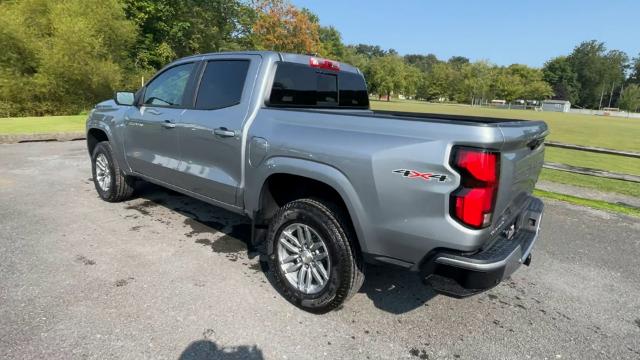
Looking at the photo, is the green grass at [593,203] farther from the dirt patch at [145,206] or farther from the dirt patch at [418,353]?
the dirt patch at [145,206]

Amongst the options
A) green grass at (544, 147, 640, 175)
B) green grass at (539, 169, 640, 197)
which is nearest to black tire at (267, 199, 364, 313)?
green grass at (539, 169, 640, 197)

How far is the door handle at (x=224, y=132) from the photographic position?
11.1 feet

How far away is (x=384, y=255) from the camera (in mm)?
2578

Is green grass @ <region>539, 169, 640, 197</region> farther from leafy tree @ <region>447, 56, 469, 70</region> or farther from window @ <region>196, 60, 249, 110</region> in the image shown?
leafy tree @ <region>447, 56, 469, 70</region>

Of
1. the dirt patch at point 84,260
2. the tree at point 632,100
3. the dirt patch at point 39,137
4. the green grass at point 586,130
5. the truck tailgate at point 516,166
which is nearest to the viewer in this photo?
the truck tailgate at point 516,166

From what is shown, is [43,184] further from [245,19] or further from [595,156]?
[245,19]

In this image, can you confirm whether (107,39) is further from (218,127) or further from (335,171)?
(335,171)

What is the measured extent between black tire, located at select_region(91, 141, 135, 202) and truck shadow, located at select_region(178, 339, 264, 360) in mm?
3387

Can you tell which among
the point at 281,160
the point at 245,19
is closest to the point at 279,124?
the point at 281,160

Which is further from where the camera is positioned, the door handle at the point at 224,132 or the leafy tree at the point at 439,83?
the leafy tree at the point at 439,83

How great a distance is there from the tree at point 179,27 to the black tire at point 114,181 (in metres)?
23.6

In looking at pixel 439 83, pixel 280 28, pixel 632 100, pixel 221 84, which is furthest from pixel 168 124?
pixel 632 100

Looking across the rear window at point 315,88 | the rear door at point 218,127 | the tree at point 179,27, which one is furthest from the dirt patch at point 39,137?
the tree at point 179,27

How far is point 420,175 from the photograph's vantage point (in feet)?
7.48
